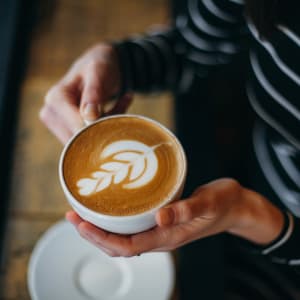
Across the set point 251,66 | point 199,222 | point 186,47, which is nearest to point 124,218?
point 199,222

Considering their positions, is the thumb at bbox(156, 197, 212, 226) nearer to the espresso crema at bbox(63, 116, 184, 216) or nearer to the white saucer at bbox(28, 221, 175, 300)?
the espresso crema at bbox(63, 116, 184, 216)

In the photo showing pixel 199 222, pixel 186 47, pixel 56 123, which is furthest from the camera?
pixel 186 47

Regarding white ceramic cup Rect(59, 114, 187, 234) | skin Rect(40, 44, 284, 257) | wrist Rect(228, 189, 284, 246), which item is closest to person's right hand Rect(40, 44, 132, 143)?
skin Rect(40, 44, 284, 257)

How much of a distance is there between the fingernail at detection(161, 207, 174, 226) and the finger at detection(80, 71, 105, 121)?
0.21 metres

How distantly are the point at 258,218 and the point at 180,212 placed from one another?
0.62ft

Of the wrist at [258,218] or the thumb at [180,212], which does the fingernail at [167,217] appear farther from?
the wrist at [258,218]

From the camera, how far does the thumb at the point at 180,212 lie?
54cm

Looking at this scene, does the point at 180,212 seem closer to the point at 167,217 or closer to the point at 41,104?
the point at 167,217

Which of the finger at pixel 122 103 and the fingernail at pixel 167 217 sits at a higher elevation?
the fingernail at pixel 167 217

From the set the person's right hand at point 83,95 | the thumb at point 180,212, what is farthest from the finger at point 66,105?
the thumb at point 180,212

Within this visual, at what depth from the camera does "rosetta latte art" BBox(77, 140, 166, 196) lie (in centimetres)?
60

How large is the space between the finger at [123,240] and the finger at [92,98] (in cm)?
17

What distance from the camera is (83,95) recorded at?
72 centimetres

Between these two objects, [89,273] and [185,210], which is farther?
[89,273]
